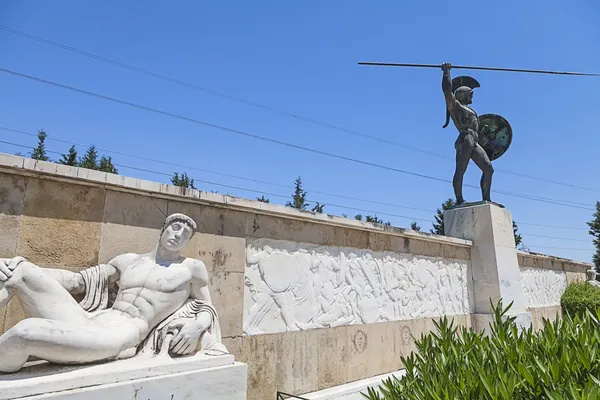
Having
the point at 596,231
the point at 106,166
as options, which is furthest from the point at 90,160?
the point at 596,231

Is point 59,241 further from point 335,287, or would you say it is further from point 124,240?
point 335,287

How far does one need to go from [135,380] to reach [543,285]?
10.6m

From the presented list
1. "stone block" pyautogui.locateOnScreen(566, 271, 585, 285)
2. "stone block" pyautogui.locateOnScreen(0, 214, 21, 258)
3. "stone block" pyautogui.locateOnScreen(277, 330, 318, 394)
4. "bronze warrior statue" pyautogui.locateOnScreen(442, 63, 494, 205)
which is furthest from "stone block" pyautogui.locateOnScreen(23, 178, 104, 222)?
"stone block" pyautogui.locateOnScreen(566, 271, 585, 285)

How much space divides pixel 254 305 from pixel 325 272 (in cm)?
116

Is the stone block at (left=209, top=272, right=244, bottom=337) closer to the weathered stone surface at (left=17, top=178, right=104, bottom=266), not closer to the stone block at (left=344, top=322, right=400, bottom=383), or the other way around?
the weathered stone surface at (left=17, top=178, right=104, bottom=266)

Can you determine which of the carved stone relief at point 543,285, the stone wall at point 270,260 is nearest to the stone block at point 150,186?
the stone wall at point 270,260

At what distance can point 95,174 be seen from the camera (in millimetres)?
3311

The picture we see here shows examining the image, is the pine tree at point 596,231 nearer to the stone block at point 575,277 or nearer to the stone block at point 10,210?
the stone block at point 575,277

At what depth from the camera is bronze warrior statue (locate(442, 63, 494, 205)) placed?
26.5 feet

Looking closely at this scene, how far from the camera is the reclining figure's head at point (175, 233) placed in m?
3.05

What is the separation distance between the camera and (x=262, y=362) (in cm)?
416

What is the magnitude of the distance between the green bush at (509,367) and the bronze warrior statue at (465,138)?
6051mm

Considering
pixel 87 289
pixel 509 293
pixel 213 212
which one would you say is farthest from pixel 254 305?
pixel 509 293

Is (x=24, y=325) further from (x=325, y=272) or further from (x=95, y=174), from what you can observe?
(x=325, y=272)
